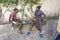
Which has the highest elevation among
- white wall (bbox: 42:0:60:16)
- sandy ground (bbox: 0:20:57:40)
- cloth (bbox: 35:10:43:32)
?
white wall (bbox: 42:0:60:16)

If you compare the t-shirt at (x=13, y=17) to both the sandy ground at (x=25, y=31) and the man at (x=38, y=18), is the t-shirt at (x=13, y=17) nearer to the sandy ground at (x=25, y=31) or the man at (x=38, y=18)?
the sandy ground at (x=25, y=31)

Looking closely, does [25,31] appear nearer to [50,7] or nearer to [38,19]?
[38,19]

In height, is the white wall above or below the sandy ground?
above

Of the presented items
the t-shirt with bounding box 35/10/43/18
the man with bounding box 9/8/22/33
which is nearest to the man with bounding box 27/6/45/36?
the t-shirt with bounding box 35/10/43/18

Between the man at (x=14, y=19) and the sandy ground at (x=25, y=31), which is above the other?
the man at (x=14, y=19)

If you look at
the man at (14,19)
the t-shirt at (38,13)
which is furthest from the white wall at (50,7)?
the man at (14,19)

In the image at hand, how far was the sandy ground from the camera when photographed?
1305 mm

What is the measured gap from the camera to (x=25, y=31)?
4.32 ft

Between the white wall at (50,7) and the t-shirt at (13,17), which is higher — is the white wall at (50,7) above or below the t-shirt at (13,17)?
above

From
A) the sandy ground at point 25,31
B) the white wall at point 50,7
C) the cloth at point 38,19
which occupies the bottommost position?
the sandy ground at point 25,31

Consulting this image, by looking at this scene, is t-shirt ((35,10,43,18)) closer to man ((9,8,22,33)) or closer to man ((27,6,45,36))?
man ((27,6,45,36))

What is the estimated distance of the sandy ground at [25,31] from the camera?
4.28ft

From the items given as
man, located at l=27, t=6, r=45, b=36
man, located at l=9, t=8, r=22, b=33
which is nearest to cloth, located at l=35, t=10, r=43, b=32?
man, located at l=27, t=6, r=45, b=36

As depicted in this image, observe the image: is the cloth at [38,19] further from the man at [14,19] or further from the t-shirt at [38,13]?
the man at [14,19]
